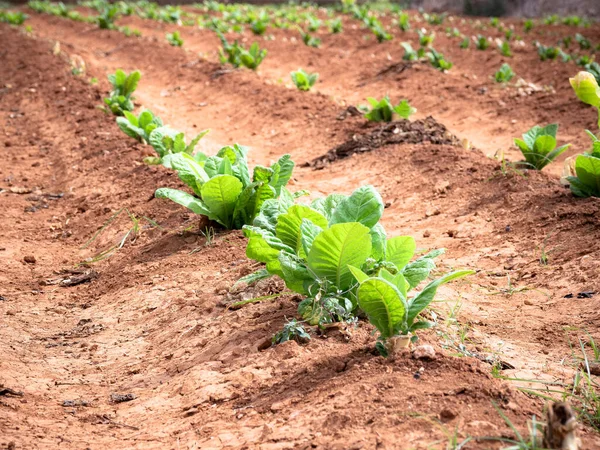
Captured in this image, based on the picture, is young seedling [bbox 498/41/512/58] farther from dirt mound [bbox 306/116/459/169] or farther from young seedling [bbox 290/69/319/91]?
dirt mound [bbox 306/116/459/169]

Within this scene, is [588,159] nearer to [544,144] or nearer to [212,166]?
[544,144]

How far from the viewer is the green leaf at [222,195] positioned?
155 inches

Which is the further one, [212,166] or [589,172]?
[589,172]

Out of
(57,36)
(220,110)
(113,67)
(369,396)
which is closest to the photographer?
(369,396)

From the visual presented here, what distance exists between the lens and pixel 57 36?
624 inches

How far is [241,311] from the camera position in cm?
335

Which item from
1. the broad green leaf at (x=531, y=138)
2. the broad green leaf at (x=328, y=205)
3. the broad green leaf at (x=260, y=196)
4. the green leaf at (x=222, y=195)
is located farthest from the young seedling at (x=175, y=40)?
the broad green leaf at (x=328, y=205)

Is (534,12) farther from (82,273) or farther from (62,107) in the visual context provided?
(82,273)

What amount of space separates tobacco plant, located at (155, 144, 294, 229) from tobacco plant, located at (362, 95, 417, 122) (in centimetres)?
288

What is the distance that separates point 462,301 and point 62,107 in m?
5.63

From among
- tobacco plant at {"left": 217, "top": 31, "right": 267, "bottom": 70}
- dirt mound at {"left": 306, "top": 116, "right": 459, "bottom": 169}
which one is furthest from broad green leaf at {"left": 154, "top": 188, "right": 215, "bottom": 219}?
tobacco plant at {"left": 217, "top": 31, "right": 267, "bottom": 70}

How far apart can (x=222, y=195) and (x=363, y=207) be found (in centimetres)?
119

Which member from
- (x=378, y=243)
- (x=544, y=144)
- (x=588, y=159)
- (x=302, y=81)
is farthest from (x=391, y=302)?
(x=302, y=81)

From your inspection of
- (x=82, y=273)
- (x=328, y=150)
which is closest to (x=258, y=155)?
(x=328, y=150)
